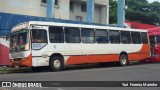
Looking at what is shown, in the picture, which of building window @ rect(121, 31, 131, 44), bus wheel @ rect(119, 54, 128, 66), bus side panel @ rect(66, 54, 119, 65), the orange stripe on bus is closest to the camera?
bus side panel @ rect(66, 54, 119, 65)

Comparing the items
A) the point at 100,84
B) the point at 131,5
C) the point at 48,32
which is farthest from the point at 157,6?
the point at 100,84

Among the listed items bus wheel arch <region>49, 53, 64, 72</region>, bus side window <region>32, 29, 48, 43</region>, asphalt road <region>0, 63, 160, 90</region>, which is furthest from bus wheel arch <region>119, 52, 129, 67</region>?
bus side window <region>32, 29, 48, 43</region>

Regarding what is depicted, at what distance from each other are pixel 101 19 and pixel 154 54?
18.5m

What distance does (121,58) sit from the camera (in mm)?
25625

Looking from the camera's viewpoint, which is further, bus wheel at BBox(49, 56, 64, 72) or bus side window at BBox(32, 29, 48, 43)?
bus wheel at BBox(49, 56, 64, 72)

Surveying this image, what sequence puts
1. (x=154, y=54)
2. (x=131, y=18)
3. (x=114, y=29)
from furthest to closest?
1. (x=131, y=18)
2. (x=154, y=54)
3. (x=114, y=29)

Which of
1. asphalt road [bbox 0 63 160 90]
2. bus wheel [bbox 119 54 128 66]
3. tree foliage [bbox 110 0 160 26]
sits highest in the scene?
tree foliage [bbox 110 0 160 26]

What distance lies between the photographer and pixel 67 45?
70.2ft

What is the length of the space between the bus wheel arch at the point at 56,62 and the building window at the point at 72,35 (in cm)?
121

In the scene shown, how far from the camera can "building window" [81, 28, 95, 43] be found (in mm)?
22531

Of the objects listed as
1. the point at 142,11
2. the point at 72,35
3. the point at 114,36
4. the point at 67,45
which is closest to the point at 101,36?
the point at 114,36

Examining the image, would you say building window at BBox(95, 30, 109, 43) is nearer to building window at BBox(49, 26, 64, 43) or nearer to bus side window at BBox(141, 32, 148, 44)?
building window at BBox(49, 26, 64, 43)

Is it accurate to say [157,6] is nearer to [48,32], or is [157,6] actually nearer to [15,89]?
[48,32]

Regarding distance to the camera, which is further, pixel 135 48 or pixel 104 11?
pixel 104 11
